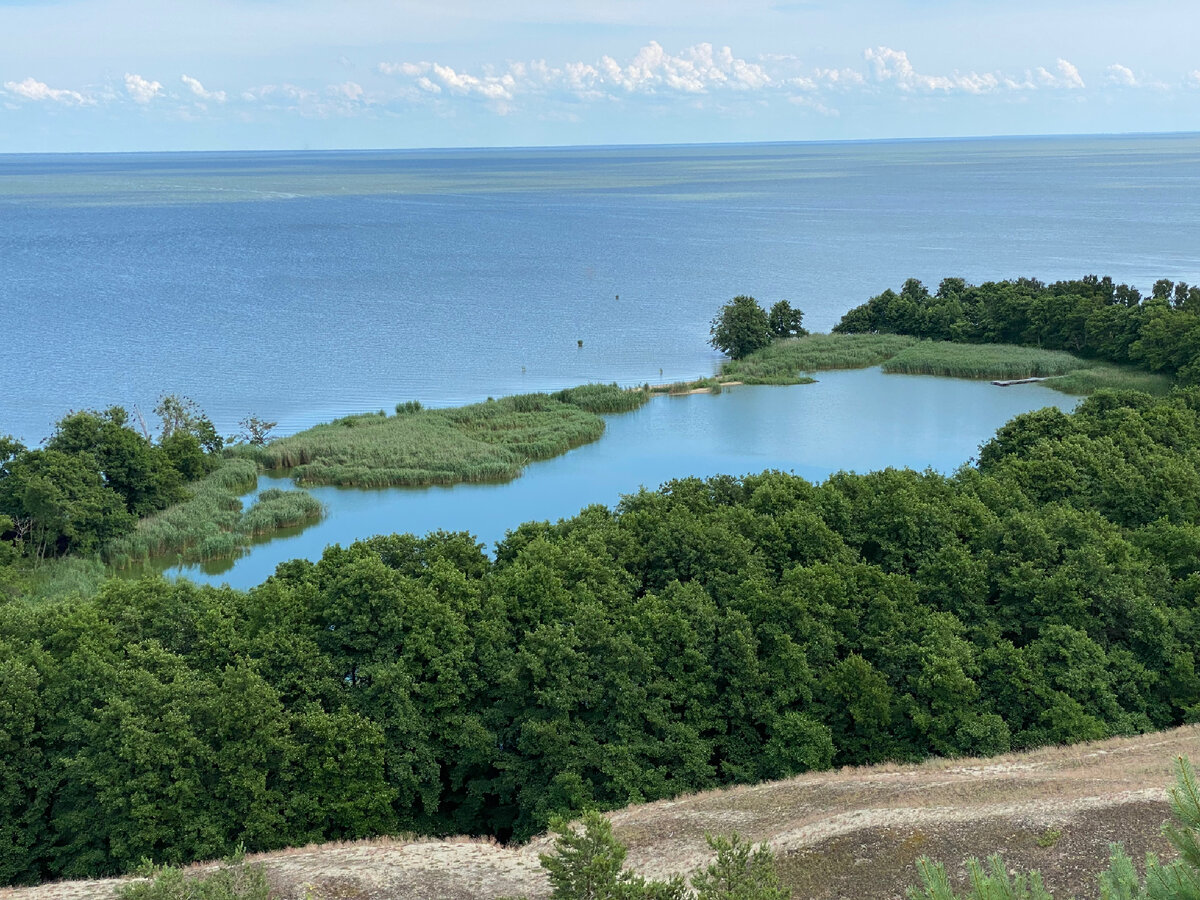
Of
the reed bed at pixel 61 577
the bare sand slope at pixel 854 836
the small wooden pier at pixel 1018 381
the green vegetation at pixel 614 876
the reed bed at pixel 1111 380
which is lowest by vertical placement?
the reed bed at pixel 61 577

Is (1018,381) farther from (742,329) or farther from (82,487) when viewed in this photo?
(82,487)

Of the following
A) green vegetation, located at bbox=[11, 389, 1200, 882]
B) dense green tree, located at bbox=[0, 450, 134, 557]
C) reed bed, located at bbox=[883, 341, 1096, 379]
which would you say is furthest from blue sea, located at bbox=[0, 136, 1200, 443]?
green vegetation, located at bbox=[11, 389, 1200, 882]

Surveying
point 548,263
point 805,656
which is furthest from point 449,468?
point 548,263

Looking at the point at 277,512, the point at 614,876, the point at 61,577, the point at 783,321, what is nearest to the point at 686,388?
the point at 783,321

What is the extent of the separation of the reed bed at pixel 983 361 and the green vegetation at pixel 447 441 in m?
22.4

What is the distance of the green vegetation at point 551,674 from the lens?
2330cm

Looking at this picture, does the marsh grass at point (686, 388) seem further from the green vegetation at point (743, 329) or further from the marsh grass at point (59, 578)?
the marsh grass at point (59, 578)

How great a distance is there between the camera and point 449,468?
54.5 m

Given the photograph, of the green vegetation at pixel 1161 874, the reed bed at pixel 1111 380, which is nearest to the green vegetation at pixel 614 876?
the green vegetation at pixel 1161 874

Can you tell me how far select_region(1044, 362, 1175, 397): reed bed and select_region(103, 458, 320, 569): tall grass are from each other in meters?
48.9

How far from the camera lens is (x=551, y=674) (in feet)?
84.5

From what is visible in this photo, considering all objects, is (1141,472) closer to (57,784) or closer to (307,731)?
(307,731)

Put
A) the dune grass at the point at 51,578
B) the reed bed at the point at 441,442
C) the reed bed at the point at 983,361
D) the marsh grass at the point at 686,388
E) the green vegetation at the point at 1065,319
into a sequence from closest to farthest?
the dune grass at the point at 51,578 → the reed bed at the point at 441,442 → the green vegetation at the point at 1065,319 → the marsh grass at the point at 686,388 → the reed bed at the point at 983,361

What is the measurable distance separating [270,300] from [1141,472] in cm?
9813
